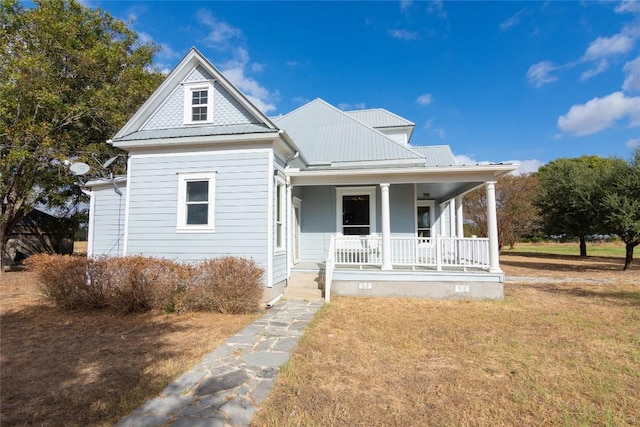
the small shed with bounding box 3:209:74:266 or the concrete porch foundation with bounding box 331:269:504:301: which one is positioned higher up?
the small shed with bounding box 3:209:74:266

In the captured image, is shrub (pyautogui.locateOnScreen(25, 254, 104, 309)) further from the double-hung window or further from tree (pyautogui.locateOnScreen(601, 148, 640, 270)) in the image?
tree (pyautogui.locateOnScreen(601, 148, 640, 270))

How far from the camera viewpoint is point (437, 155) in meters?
13.9

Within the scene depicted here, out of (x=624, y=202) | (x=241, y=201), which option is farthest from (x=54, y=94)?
(x=624, y=202)

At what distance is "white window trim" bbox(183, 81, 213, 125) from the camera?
9.12 metres

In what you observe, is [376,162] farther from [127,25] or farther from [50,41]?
[127,25]

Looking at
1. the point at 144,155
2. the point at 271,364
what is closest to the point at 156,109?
the point at 144,155

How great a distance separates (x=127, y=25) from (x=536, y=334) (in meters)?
21.0

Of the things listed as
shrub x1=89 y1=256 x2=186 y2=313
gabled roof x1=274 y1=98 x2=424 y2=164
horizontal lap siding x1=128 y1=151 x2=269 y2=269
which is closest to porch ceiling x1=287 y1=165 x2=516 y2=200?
horizontal lap siding x1=128 y1=151 x2=269 y2=269

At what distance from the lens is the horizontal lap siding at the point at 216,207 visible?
8258 mm

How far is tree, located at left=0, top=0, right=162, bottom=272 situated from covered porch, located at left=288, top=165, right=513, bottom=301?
979cm

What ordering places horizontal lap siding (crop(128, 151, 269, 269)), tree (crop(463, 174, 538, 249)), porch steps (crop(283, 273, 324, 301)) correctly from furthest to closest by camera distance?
tree (crop(463, 174, 538, 249)), porch steps (crop(283, 273, 324, 301)), horizontal lap siding (crop(128, 151, 269, 269))

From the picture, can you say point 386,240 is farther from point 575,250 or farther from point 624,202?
point 575,250

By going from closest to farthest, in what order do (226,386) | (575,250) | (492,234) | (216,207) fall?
(226,386), (216,207), (492,234), (575,250)

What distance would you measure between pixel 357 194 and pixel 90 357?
8.71m
